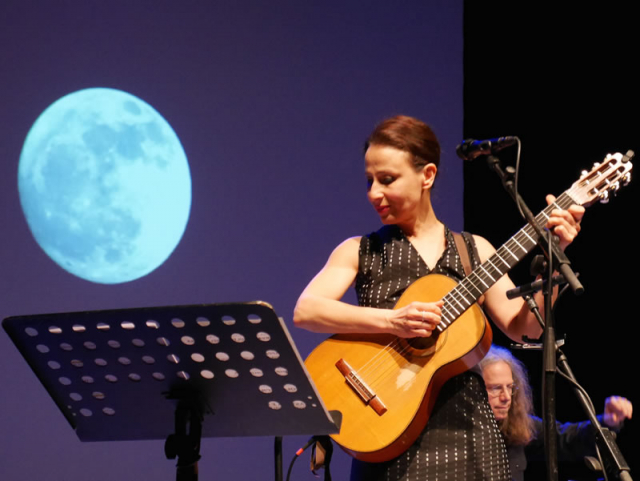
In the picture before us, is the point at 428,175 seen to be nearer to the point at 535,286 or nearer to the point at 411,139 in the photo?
the point at 411,139

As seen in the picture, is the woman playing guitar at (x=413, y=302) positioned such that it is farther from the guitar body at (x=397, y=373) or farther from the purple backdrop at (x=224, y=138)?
the purple backdrop at (x=224, y=138)

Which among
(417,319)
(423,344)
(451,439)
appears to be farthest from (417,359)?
(451,439)

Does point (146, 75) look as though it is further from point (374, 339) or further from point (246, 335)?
point (246, 335)

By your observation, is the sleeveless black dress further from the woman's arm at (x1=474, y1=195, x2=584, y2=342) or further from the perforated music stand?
the perforated music stand

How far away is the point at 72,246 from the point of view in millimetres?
4199

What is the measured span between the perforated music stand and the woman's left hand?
911 millimetres

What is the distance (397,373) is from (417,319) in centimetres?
23

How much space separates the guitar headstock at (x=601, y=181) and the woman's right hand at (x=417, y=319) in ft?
1.92

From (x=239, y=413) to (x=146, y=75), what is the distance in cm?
290

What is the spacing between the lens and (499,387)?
3854mm

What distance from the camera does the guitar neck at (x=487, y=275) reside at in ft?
7.81

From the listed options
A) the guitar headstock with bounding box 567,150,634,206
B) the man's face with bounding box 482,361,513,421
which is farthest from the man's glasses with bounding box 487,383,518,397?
the guitar headstock with bounding box 567,150,634,206

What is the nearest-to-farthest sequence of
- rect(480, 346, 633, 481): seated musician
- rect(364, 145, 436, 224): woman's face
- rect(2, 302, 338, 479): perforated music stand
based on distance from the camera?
1. rect(2, 302, 338, 479): perforated music stand
2. rect(364, 145, 436, 224): woman's face
3. rect(480, 346, 633, 481): seated musician

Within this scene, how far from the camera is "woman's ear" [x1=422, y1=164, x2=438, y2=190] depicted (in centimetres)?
258
